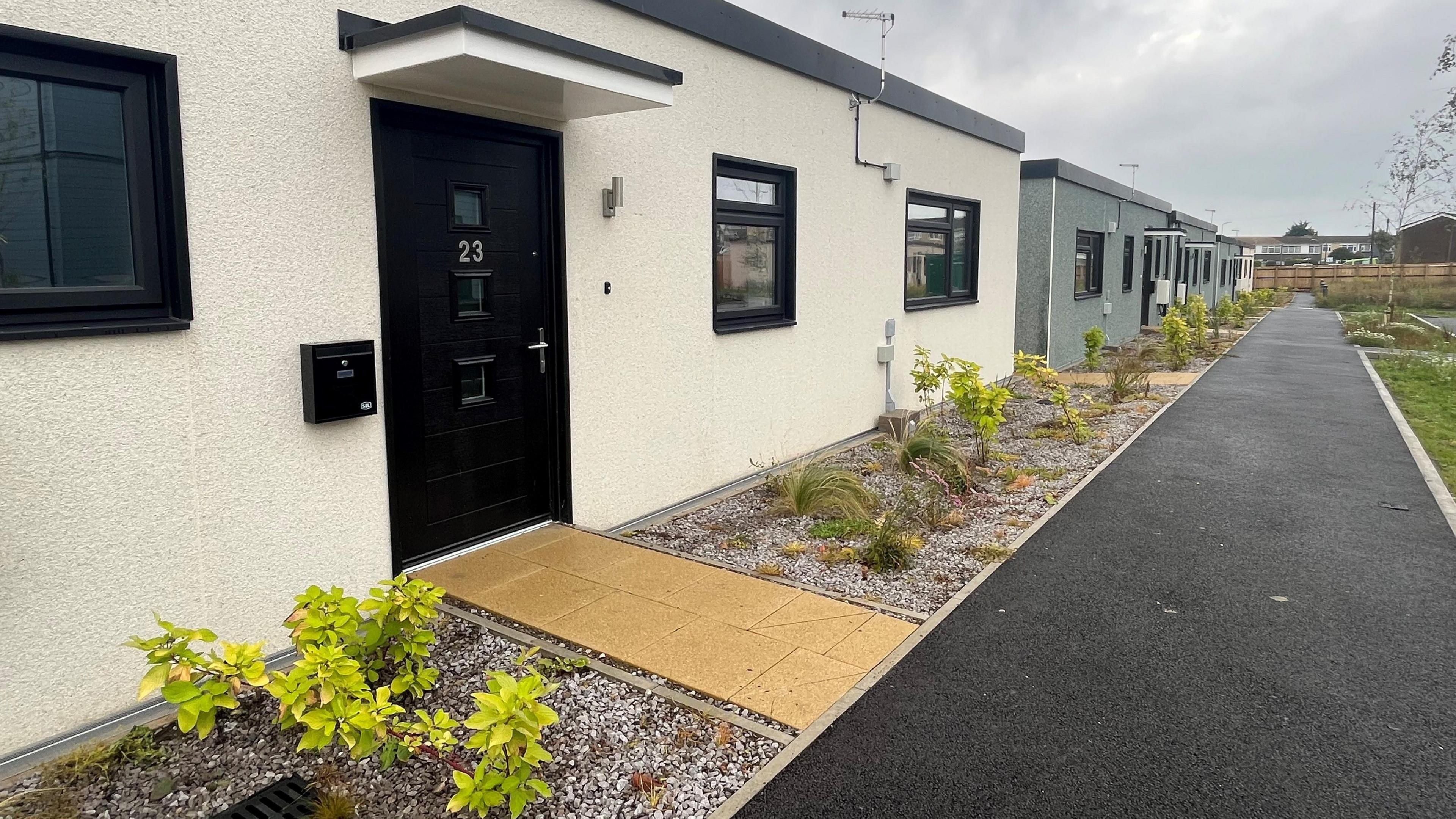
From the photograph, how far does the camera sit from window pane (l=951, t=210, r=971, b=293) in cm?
1155

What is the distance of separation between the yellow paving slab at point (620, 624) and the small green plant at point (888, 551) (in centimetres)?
135

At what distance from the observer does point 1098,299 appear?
1861cm

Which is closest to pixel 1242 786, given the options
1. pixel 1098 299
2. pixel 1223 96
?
pixel 1098 299

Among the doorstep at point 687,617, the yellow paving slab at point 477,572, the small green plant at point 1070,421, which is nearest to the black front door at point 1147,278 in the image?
the small green plant at point 1070,421

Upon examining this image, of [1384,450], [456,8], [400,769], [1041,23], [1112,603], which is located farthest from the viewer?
[1041,23]

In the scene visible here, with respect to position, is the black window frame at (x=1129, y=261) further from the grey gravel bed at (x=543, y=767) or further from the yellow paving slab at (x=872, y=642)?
the grey gravel bed at (x=543, y=767)

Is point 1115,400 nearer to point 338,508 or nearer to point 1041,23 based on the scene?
point 1041,23

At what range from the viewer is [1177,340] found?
1648 cm

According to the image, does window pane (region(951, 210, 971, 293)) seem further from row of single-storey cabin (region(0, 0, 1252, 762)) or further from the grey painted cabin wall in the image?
row of single-storey cabin (region(0, 0, 1252, 762))

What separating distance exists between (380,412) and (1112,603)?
3.97 meters

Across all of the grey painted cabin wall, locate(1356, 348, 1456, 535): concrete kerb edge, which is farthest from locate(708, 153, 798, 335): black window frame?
the grey painted cabin wall

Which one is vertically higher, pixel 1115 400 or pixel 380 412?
pixel 380 412

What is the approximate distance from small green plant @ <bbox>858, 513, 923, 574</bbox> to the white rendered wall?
165cm

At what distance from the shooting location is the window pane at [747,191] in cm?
709
